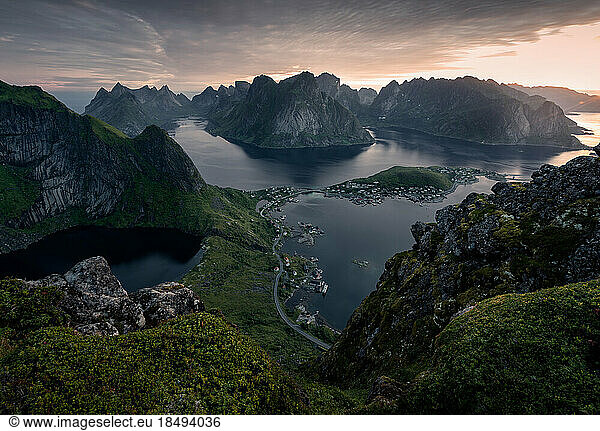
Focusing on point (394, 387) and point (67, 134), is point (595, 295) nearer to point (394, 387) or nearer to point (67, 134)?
point (394, 387)

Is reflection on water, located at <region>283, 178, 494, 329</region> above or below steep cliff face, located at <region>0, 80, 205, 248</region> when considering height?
below

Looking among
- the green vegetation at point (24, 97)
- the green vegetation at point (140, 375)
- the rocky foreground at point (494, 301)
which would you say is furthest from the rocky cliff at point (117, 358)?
the green vegetation at point (24, 97)

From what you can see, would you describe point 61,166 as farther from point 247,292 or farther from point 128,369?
point 128,369

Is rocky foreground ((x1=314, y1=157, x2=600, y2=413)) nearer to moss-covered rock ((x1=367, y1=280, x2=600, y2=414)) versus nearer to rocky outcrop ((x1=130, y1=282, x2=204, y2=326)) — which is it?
moss-covered rock ((x1=367, y1=280, x2=600, y2=414))

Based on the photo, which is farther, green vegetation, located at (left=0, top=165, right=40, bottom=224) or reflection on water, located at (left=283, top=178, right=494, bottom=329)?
green vegetation, located at (left=0, top=165, right=40, bottom=224)

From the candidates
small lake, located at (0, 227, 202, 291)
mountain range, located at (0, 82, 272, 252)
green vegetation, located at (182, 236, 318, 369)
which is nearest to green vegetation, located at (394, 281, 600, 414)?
green vegetation, located at (182, 236, 318, 369)

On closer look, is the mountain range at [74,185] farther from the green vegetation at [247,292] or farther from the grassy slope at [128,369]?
the grassy slope at [128,369]
